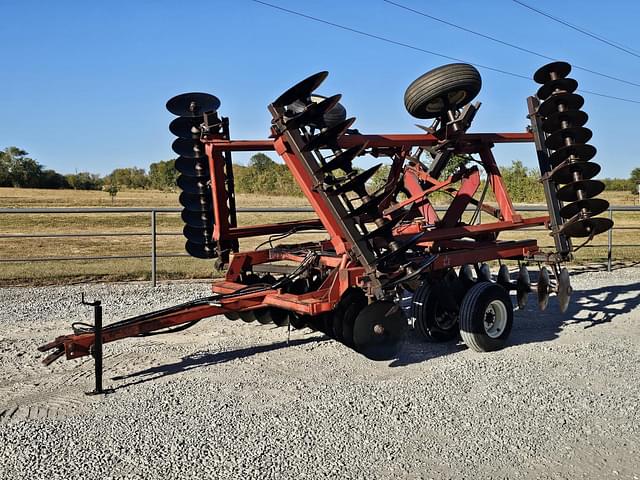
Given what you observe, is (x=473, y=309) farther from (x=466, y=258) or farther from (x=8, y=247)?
→ (x=8, y=247)

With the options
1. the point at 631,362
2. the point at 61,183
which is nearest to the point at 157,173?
the point at 61,183

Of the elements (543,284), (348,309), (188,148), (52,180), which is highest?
(52,180)

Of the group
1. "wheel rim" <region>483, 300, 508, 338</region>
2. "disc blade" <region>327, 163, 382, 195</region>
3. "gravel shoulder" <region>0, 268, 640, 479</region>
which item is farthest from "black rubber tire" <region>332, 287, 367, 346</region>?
"wheel rim" <region>483, 300, 508, 338</region>

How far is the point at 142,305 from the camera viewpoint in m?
9.05

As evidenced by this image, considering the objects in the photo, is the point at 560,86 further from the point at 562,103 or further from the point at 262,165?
the point at 262,165

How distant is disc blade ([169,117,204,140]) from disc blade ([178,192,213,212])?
2.06 feet

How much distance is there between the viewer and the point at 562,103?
707 centimetres

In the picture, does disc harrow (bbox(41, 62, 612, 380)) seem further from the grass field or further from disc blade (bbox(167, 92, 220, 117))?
the grass field

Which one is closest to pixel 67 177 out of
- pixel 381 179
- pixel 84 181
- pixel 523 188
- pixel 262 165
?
pixel 84 181

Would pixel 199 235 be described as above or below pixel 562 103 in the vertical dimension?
below

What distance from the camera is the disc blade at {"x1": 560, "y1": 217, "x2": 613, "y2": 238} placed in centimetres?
702

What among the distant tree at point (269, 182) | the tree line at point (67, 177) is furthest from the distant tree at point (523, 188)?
the tree line at point (67, 177)

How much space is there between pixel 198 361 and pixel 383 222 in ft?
7.05

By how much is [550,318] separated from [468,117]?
3030mm
